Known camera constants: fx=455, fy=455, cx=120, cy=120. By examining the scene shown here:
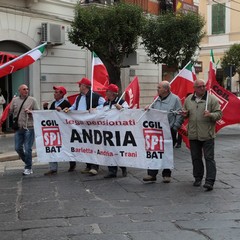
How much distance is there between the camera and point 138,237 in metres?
4.88

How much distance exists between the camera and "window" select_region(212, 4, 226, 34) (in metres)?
42.1

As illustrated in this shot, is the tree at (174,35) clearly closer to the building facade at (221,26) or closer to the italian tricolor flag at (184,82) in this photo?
the italian tricolor flag at (184,82)

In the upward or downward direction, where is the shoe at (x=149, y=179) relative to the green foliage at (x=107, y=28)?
downward

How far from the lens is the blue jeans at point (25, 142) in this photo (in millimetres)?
8571

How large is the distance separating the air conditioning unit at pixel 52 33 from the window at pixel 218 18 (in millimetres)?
28172

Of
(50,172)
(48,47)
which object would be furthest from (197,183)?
(48,47)

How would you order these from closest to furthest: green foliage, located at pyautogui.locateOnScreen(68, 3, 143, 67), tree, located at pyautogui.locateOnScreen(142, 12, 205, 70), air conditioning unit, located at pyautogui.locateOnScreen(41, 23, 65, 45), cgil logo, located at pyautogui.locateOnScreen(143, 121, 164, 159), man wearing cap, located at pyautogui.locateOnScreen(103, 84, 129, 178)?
cgil logo, located at pyautogui.locateOnScreen(143, 121, 164, 159) → man wearing cap, located at pyautogui.locateOnScreen(103, 84, 129, 178) → green foliage, located at pyautogui.locateOnScreen(68, 3, 143, 67) → air conditioning unit, located at pyautogui.locateOnScreen(41, 23, 65, 45) → tree, located at pyautogui.locateOnScreen(142, 12, 205, 70)

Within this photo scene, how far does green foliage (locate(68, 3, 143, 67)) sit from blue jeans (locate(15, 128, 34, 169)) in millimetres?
7853

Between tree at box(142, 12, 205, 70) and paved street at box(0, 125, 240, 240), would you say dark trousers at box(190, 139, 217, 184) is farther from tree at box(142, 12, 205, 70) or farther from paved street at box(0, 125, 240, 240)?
tree at box(142, 12, 205, 70)

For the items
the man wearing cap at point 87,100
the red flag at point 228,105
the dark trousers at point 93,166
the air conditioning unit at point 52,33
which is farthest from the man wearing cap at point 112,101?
the air conditioning unit at point 52,33

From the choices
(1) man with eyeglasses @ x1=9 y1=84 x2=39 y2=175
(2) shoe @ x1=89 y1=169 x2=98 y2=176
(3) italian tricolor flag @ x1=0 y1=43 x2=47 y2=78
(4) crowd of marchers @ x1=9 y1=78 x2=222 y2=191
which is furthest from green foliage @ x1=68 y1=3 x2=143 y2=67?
(2) shoe @ x1=89 y1=169 x2=98 y2=176

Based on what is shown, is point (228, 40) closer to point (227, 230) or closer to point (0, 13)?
point (0, 13)

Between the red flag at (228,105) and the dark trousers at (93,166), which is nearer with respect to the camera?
the dark trousers at (93,166)

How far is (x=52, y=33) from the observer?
16672mm
